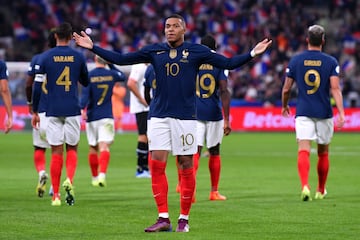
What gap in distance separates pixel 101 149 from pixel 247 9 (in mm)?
31510

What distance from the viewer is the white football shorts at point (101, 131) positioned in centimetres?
1872

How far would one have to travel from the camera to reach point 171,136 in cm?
1154

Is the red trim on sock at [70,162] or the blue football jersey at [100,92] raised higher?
the blue football jersey at [100,92]

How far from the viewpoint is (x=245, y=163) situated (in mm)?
24312

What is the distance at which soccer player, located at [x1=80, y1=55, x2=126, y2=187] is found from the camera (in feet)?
61.1

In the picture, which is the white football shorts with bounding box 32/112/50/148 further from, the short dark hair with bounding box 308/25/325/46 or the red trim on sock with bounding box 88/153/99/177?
the short dark hair with bounding box 308/25/325/46

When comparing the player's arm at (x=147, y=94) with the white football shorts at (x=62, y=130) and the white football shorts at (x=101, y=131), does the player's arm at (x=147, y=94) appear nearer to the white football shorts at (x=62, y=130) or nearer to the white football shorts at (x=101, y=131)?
the white football shorts at (x=101, y=131)

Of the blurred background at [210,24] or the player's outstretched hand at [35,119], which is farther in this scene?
the blurred background at [210,24]

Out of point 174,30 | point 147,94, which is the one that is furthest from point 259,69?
point 174,30

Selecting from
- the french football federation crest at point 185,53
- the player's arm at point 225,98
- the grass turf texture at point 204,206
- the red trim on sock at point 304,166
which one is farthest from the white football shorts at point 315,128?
the french football federation crest at point 185,53

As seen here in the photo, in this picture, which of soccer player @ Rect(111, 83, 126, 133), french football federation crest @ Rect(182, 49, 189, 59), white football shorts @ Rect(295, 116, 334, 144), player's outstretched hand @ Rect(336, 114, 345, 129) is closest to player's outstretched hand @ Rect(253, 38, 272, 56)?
french football federation crest @ Rect(182, 49, 189, 59)

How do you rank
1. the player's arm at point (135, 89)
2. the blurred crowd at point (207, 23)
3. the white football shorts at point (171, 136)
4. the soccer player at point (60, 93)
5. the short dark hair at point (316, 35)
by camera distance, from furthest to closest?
the blurred crowd at point (207, 23)
the player's arm at point (135, 89)
the short dark hair at point (316, 35)
the soccer player at point (60, 93)
the white football shorts at point (171, 136)

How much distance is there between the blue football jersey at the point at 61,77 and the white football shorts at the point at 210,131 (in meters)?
2.06

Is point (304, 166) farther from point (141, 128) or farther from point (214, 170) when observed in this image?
point (141, 128)
